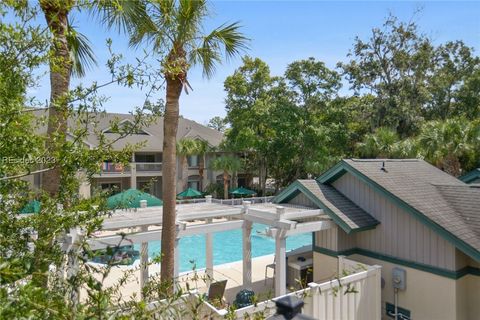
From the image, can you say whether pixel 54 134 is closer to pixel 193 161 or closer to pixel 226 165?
pixel 226 165

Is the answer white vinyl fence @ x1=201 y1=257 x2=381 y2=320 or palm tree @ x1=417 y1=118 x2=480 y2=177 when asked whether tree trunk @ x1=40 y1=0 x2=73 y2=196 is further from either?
palm tree @ x1=417 y1=118 x2=480 y2=177

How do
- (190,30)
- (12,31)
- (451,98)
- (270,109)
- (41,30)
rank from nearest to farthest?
(12,31), (41,30), (190,30), (270,109), (451,98)

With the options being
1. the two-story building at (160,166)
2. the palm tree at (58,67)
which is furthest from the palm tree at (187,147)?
the palm tree at (58,67)

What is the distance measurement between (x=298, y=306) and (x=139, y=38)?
25.4 feet

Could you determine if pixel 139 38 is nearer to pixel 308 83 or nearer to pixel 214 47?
pixel 214 47

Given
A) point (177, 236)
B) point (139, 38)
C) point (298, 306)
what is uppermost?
point (139, 38)

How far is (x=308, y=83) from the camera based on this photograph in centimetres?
3512

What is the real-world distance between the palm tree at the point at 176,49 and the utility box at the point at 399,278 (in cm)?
652

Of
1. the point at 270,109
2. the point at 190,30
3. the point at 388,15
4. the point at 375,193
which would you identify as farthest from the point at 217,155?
the point at 190,30

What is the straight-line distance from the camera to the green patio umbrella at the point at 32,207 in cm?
394

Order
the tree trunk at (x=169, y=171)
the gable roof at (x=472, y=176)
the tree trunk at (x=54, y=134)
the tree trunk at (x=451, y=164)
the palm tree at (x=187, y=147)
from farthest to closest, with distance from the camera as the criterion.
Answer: the palm tree at (x=187, y=147), the tree trunk at (x=451, y=164), the gable roof at (x=472, y=176), the tree trunk at (x=169, y=171), the tree trunk at (x=54, y=134)

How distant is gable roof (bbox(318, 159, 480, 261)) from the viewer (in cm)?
906

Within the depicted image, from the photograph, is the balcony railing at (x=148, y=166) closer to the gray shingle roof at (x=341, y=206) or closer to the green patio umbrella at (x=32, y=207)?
the gray shingle roof at (x=341, y=206)

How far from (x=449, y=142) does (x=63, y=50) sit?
77.8ft
